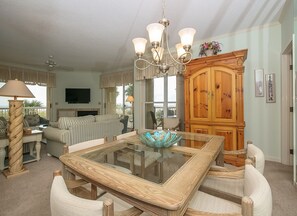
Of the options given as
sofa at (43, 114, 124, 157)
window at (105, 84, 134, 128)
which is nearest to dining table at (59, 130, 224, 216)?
sofa at (43, 114, 124, 157)

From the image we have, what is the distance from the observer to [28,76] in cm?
579

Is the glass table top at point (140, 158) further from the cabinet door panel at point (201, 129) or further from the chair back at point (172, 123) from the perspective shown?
the chair back at point (172, 123)

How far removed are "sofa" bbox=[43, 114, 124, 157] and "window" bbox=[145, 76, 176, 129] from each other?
1.60 meters

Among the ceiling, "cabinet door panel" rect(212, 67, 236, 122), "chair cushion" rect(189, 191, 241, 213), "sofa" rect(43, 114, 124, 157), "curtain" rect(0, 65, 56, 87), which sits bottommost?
"chair cushion" rect(189, 191, 241, 213)

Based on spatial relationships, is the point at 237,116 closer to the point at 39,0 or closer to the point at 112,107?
the point at 39,0

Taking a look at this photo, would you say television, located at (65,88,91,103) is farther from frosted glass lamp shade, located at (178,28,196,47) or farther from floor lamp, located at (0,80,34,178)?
frosted glass lamp shade, located at (178,28,196,47)

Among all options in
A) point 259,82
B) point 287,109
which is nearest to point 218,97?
point 259,82

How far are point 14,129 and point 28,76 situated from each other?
422 centimetres

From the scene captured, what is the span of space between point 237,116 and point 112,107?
545 centimetres

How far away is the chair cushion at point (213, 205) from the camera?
1.01 metres

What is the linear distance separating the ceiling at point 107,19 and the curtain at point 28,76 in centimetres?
156

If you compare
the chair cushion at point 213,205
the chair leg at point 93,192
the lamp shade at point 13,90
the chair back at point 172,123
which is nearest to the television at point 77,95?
the lamp shade at point 13,90

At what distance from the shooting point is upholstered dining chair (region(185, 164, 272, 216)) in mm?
617

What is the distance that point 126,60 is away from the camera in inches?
210
